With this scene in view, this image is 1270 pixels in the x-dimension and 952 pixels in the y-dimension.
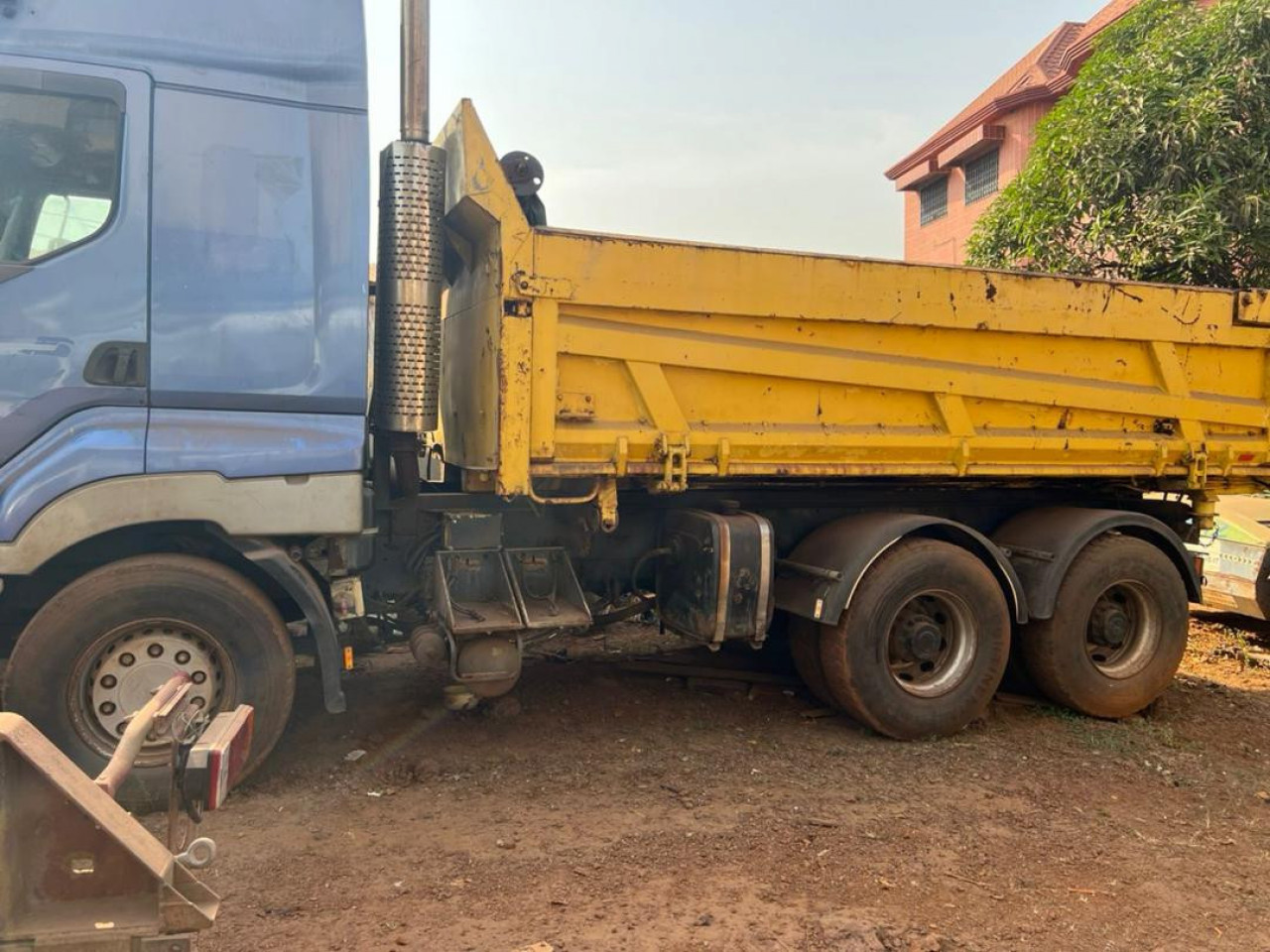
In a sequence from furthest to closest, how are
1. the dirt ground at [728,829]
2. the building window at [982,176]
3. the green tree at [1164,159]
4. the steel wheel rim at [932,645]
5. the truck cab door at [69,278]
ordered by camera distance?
the building window at [982,176] < the green tree at [1164,159] < the steel wheel rim at [932,645] < the truck cab door at [69,278] < the dirt ground at [728,829]

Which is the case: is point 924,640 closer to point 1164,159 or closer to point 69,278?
point 69,278

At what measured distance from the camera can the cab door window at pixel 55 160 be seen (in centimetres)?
338

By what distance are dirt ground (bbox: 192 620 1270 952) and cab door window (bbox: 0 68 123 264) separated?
2288 millimetres

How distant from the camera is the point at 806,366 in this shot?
4375 mm

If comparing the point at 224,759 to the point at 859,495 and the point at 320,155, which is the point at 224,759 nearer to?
the point at 320,155

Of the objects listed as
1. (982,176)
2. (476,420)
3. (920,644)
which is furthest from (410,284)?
(982,176)

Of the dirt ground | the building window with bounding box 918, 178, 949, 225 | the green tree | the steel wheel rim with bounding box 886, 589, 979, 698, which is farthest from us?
the building window with bounding box 918, 178, 949, 225

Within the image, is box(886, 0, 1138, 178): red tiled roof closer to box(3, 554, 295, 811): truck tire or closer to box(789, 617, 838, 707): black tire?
box(789, 617, 838, 707): black tire

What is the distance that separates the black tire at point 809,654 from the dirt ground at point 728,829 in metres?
0.17

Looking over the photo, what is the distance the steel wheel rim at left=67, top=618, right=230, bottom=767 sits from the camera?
3516mm

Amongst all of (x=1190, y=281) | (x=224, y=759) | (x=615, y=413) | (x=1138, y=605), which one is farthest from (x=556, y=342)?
(x=1190, y=281)

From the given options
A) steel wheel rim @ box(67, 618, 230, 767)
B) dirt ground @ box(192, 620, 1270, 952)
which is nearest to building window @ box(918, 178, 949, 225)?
dirt ground @ box(192, 620, 1270, 952)

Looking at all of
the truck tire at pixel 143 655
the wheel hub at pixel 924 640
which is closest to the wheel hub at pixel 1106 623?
the wheel hub at pixel 924 640

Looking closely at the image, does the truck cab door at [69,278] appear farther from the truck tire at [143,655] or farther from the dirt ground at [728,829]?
the dirt ground at [728,829]
